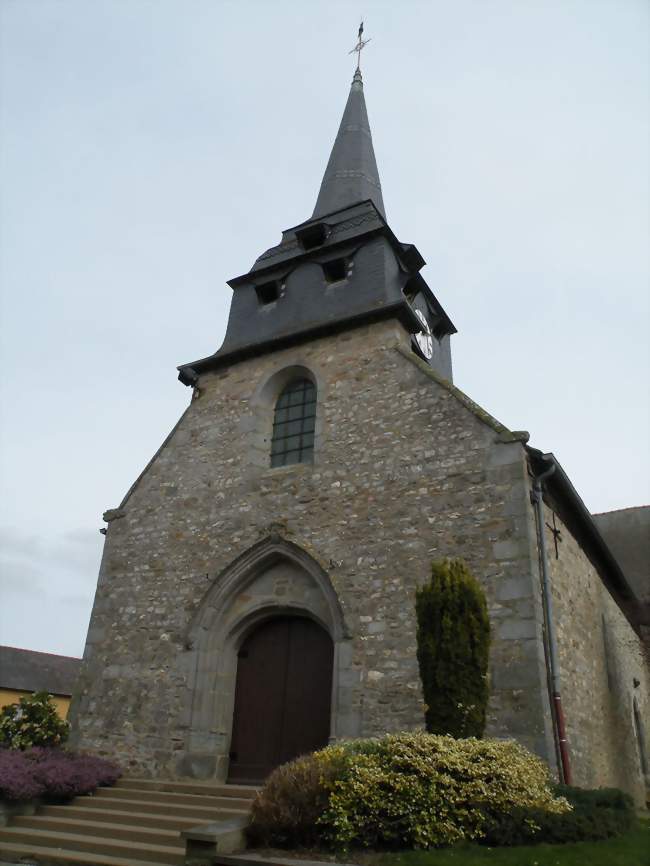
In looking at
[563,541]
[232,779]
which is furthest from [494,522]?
[232,779]

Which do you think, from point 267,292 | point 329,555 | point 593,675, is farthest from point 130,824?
point 267,292

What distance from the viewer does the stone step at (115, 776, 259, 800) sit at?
8367 millimetres

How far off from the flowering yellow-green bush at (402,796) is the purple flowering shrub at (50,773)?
135 inches

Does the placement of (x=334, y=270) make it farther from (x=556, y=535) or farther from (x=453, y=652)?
(x=453, y=652)

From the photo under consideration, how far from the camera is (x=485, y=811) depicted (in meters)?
5.63

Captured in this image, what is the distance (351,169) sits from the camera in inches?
668

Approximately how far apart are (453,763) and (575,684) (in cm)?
408

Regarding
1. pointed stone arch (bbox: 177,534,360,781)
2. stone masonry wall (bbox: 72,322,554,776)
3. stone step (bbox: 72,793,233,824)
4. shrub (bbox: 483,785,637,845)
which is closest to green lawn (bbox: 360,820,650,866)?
shrub (bbox: 483,785,637,845)

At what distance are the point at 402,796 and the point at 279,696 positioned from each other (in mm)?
4459

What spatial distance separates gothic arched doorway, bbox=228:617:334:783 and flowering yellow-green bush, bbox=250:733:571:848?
325 cm

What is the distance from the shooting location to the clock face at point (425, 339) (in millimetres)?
12430

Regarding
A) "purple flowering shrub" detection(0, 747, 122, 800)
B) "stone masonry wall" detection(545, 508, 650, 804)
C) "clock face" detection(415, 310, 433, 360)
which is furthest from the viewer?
"clock face" detection(415, 310, 433, 360)

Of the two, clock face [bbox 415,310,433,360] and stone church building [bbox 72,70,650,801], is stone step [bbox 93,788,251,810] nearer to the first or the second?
stone church building [bbox 72,70,650,801]

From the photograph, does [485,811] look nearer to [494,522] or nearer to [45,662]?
[494,522]
